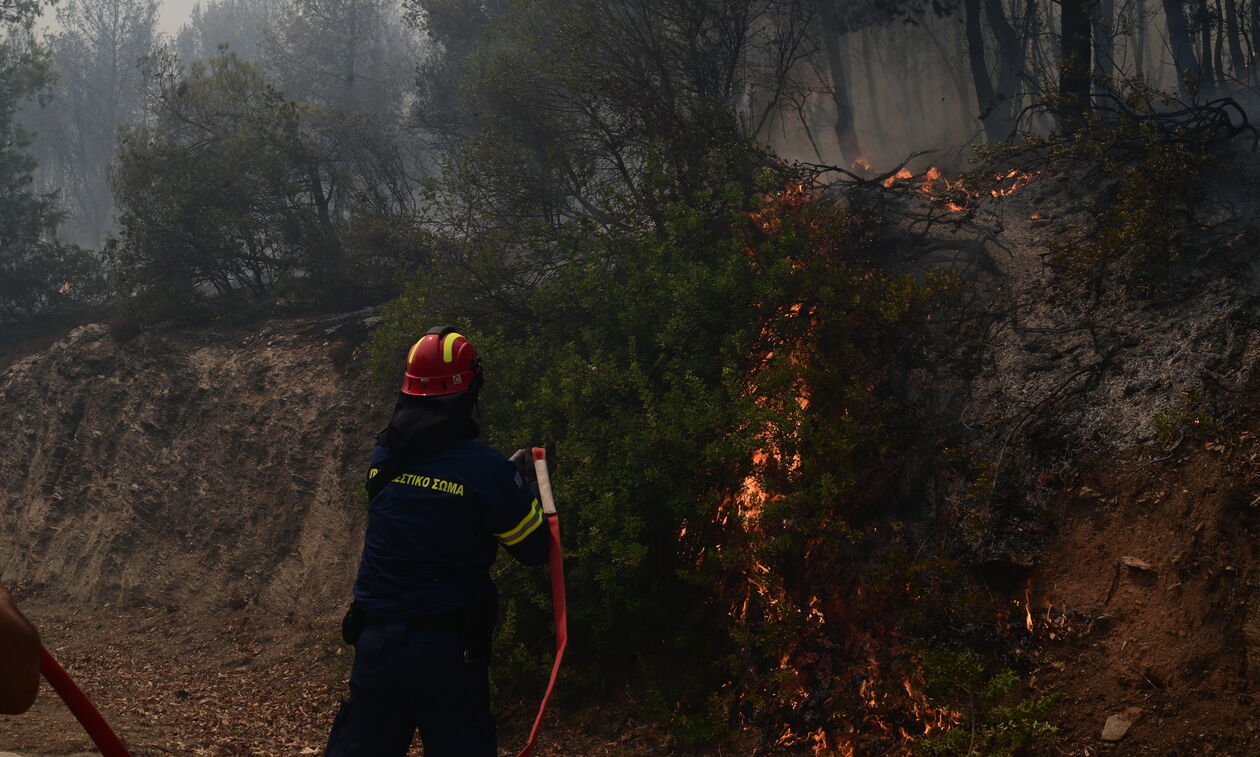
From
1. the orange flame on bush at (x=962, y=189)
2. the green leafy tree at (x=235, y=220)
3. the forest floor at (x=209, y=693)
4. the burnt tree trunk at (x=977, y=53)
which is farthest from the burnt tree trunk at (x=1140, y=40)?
the forest floor at (x=209, y=693)

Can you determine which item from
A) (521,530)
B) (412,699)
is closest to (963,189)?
(521,530)

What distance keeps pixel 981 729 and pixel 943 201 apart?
5.10 meters

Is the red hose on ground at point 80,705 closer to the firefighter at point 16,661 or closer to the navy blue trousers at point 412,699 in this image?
the firefighter at point 16,661

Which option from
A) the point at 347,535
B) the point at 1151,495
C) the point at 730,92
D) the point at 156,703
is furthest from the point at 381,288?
the point at 1151,495

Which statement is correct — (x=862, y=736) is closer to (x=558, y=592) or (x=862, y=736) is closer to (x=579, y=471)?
(x=558, y=592)

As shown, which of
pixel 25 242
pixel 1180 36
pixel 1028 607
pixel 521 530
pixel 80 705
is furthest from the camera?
pixel 25 242

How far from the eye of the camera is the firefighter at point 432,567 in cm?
359

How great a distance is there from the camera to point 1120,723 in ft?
13.4

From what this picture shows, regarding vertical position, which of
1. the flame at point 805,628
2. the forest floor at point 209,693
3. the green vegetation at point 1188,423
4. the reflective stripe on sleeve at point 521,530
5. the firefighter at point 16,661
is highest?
the firefighter at point 16,661

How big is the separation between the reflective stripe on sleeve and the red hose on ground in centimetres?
172

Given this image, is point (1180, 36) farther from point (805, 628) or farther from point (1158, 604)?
point (805, 628)

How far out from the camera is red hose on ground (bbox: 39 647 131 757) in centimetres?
199

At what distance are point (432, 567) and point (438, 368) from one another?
0.87 m

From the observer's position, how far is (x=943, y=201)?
317 inches
